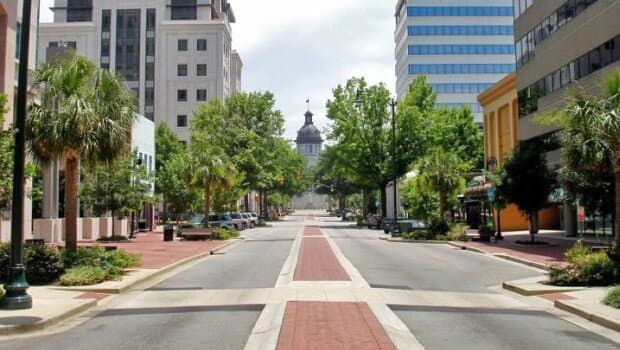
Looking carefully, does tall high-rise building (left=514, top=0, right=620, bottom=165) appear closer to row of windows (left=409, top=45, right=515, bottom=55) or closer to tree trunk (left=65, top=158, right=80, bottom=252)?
tree trunk (left=65, top=158, right=80, bottom=252)

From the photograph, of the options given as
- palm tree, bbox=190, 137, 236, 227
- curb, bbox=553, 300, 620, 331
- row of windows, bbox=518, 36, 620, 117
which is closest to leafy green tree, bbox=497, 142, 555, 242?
row of windows, bbox=518, 36, 620, 117

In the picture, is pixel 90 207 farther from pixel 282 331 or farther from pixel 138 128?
pixel 282 331

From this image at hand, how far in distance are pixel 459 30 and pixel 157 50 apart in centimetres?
4846

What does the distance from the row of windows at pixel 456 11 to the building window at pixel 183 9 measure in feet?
114

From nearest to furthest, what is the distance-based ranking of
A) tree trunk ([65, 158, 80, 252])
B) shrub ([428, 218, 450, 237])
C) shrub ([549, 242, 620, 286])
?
1. shrub ([549, 242, 620, 286])
2. tree trunk ([65, 158, 80, 252])
3. shrub ([428, 218, 450, 237])

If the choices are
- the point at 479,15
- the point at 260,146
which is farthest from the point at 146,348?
the point at 479,15

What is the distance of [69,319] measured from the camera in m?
12.8

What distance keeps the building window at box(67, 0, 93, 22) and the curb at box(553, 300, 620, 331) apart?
97.4 m

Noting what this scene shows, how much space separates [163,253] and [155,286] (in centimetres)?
1185

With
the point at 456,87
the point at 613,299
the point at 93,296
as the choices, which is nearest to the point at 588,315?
the point at 613,299

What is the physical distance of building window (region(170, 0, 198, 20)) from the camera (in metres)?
99.8

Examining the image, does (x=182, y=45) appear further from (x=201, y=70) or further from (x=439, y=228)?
(x=439, y=228)

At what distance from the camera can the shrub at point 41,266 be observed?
17469mm

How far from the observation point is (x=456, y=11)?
112m
